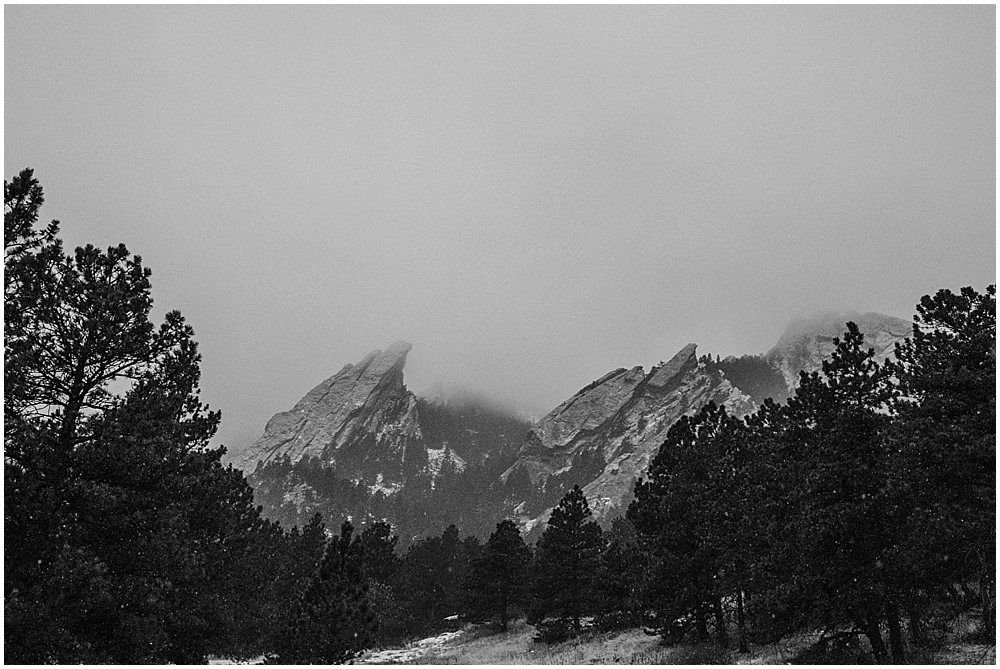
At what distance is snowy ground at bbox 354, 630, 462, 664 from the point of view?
1267 inches

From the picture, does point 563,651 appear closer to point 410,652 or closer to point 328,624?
point 410,652

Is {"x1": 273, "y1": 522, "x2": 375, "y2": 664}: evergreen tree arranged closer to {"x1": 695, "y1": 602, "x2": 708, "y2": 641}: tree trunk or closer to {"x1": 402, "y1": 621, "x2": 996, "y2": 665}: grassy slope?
{"x1": 402, "y1": 621, "x2": 996, "y2": 665}: grassy slope

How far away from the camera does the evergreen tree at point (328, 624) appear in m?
17.6

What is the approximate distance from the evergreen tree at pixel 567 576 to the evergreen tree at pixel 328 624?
1616 centimetres

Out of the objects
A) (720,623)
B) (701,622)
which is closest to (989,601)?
(720,623)

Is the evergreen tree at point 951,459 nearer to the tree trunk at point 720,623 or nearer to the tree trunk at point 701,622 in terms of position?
the tree trunk at point 720,623

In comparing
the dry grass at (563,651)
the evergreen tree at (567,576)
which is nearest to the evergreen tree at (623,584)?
the evergreen tree at (567,576)

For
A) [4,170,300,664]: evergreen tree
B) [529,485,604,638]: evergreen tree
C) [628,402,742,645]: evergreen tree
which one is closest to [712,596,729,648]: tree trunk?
[628,402,742,645]: evergreen tree

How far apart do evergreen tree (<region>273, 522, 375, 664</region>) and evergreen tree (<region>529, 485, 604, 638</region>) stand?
1616 cm

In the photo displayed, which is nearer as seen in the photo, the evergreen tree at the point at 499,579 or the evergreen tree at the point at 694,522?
the evergreen tree at the point at 694,522

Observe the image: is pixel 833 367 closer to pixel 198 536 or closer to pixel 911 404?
pixel 911 404

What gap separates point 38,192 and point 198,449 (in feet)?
28.5

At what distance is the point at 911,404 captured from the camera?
693 inches

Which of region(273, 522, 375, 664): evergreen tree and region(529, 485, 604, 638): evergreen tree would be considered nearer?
region(273, 522, 375, 664): evergreen tree
